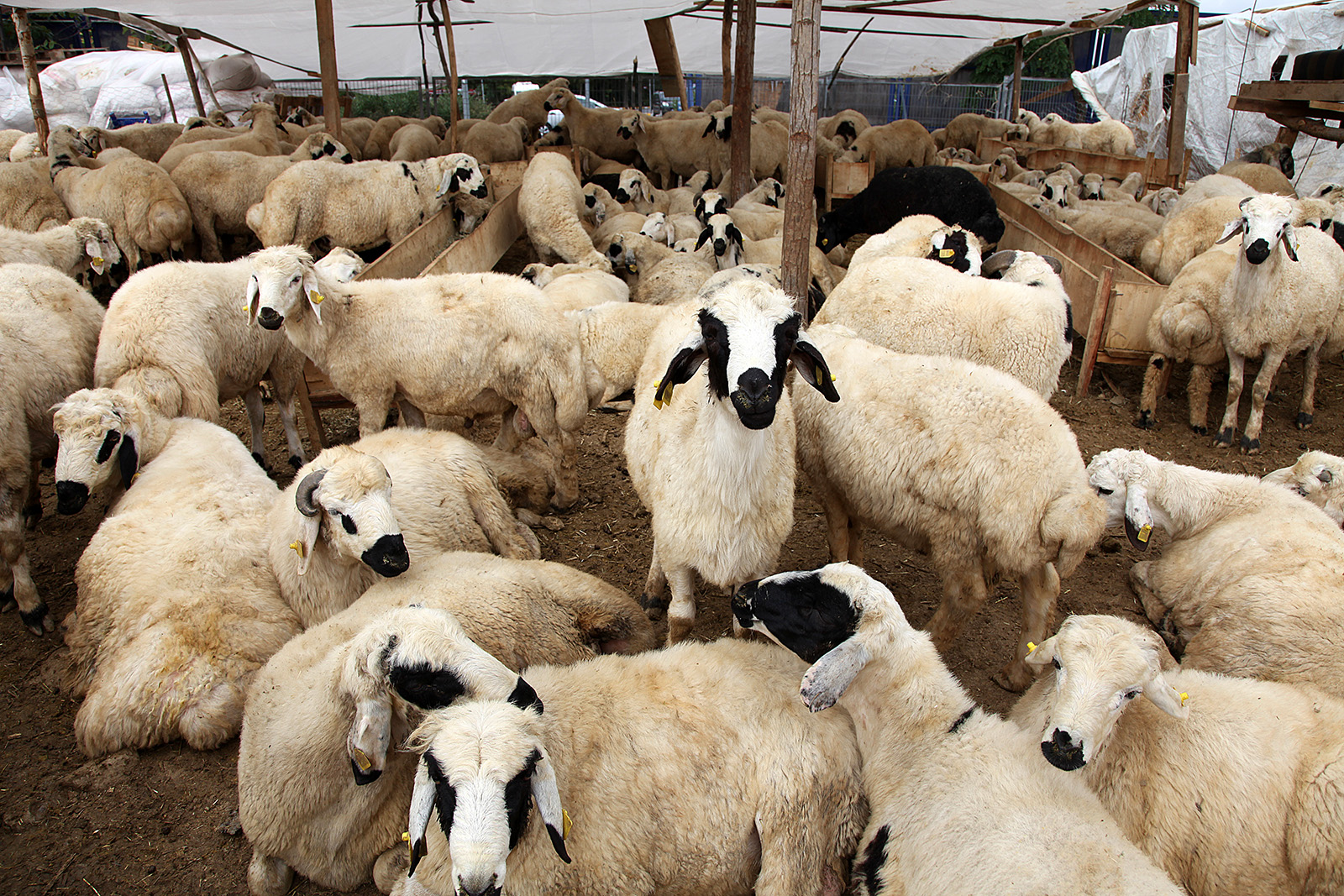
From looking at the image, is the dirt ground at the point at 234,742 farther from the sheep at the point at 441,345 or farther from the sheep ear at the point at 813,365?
the sheep ear at the point at 813,365

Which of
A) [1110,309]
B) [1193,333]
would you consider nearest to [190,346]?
[1110,309]

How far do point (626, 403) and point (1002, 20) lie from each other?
41.9 ft

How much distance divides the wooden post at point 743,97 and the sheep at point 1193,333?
5.50 m

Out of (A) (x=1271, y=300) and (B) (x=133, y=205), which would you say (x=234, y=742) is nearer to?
(A) (x=1271, y=300)

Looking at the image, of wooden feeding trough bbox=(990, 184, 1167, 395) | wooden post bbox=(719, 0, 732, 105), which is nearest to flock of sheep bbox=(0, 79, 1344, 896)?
wooden feeding trough bbox=(990, 184, 1167, 395)

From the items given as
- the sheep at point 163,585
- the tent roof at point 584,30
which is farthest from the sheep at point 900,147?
the sheep at point 163,585

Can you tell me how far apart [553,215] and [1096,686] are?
27.9 feet

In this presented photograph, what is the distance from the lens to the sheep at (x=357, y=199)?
9.11 meters

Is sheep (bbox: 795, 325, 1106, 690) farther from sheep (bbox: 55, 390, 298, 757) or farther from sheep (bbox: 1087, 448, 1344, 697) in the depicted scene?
sheep (bbox: 55, 390, 298, 757)

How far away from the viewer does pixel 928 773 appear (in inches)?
106

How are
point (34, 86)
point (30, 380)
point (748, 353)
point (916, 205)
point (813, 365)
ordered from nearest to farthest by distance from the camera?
point (748, 353), point (813, 365), point (30, 380), point (916, 205), point (34, 86)

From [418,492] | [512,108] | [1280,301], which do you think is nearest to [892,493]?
[418,492]

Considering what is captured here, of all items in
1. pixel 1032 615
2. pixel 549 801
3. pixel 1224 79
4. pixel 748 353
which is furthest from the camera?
pixel 1224 79

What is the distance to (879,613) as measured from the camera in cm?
282
